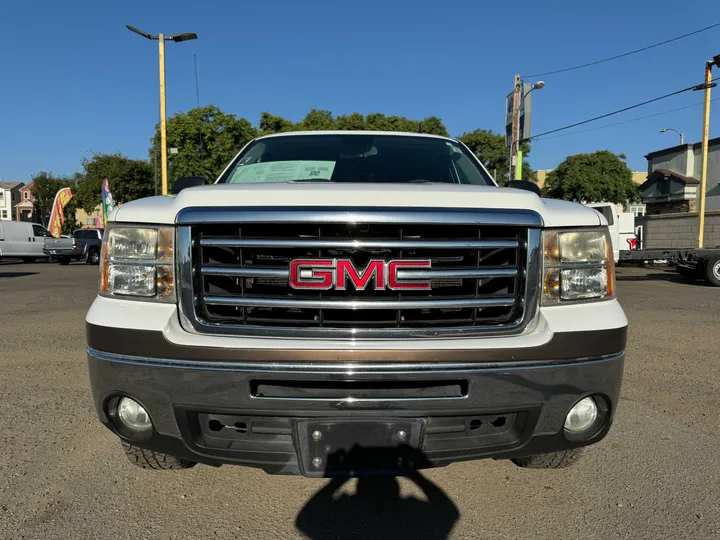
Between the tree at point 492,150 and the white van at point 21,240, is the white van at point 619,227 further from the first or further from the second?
the tree at point 492,150

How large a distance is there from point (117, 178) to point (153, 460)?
4624 cm

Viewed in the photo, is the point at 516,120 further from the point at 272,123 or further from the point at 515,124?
the point at 272,123

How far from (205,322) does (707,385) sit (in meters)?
4.35

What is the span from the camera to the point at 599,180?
135 feet

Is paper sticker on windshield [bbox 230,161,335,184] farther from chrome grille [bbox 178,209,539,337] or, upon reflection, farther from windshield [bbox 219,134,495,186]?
chrome grille [bbox 178,209,539,337]

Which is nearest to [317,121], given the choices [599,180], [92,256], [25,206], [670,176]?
[92,256]

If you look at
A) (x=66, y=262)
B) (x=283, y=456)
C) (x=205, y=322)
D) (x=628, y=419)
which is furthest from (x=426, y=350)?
(x=66, y=262)

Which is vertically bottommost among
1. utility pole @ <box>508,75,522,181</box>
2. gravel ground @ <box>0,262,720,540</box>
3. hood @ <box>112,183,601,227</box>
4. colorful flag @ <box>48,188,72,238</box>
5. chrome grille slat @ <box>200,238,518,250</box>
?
gravel ground @ <box>0,262,720,540</box>

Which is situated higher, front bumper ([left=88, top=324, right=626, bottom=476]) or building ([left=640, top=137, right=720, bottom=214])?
building ([left=640, top=137, right=720, bottom=214])

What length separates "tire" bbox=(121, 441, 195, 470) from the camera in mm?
2410

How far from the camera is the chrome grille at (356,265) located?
78.4 inches

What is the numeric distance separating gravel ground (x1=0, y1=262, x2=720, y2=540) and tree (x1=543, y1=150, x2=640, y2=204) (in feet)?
135

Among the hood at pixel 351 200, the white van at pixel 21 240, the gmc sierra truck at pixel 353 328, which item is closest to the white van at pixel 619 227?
the hood at pixel 351 200

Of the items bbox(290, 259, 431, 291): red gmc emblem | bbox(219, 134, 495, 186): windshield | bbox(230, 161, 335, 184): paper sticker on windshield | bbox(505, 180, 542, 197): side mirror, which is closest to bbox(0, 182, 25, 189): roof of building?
bbox(219, 134, 495, 186): windshield
